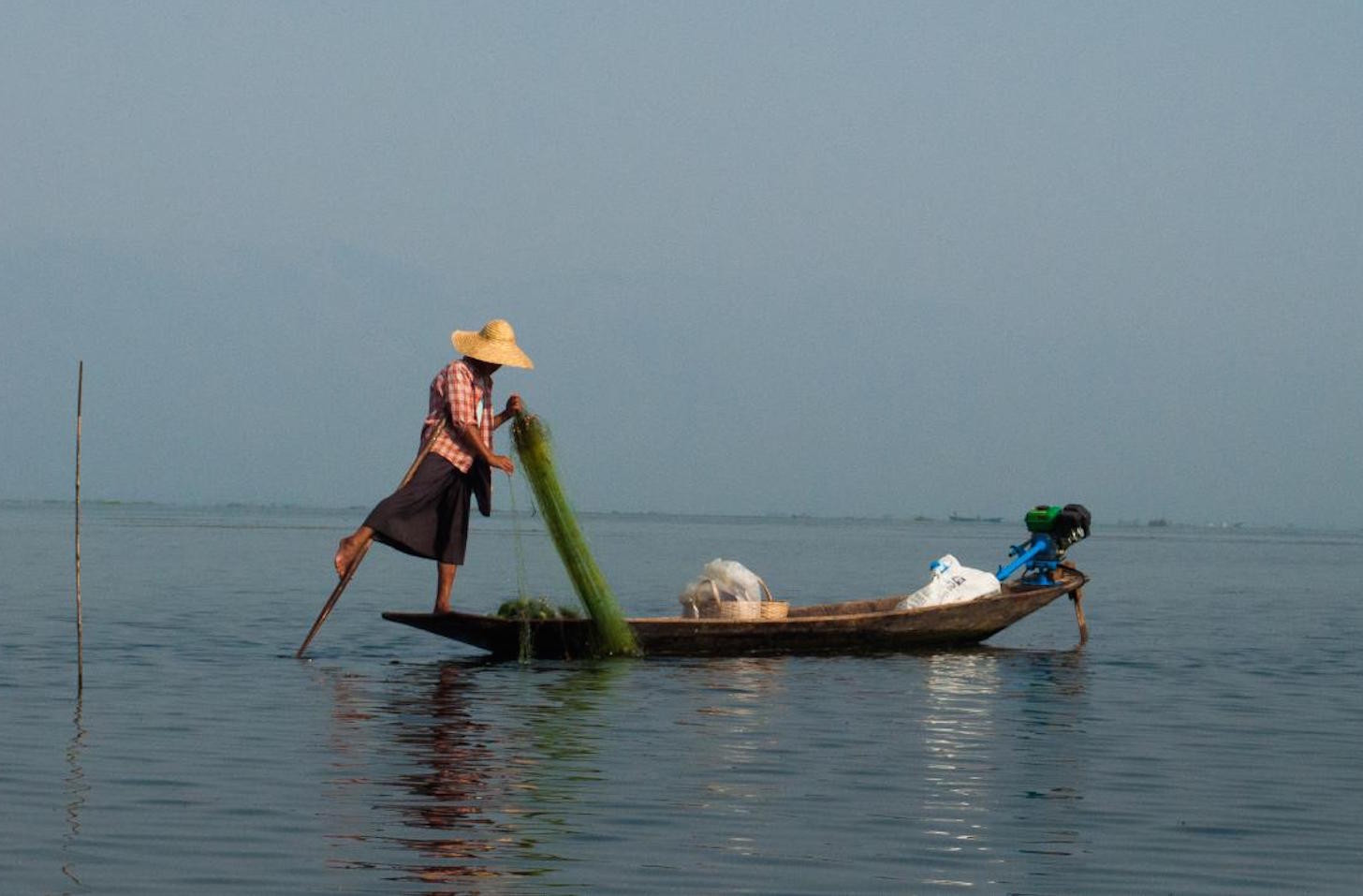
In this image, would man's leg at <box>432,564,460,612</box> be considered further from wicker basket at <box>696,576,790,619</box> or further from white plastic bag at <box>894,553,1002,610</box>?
white plastic bag at <box>894,553,1002,610</box>

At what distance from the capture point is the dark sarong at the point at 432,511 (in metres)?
12.5

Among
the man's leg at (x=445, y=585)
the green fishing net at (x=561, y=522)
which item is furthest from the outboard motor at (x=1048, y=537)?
the man's leg at (x=445, y=585)

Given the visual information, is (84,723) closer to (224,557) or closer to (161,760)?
(161,760)

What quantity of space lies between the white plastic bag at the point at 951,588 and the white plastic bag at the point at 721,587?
4.99ft

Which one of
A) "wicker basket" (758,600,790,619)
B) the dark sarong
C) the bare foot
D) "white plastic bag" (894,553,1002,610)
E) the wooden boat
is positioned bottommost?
the wooden boat

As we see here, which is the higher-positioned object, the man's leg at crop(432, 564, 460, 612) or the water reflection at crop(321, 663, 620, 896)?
the man's leg at crop(432, 564, 460, 612)

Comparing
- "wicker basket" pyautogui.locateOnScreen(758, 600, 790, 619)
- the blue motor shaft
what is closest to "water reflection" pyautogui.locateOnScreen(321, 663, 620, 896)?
"wicker basket" pyautogui.locateOnScreen(758, 600, 790, 619)

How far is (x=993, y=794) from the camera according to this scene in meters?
7.76

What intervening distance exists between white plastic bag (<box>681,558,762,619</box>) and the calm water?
60 cm

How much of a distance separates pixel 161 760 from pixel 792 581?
24952 millimetres

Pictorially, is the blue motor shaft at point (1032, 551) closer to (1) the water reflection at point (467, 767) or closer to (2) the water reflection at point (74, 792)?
(1) the water reflection at point (467, 767)

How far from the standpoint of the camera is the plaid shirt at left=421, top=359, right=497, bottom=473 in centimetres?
1258

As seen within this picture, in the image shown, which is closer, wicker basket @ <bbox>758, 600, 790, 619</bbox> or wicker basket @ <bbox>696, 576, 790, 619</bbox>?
wicker basket @ <bbox>696, 576, 790, 619</bbox>

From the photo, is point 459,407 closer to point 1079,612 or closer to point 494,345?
point 494,345
